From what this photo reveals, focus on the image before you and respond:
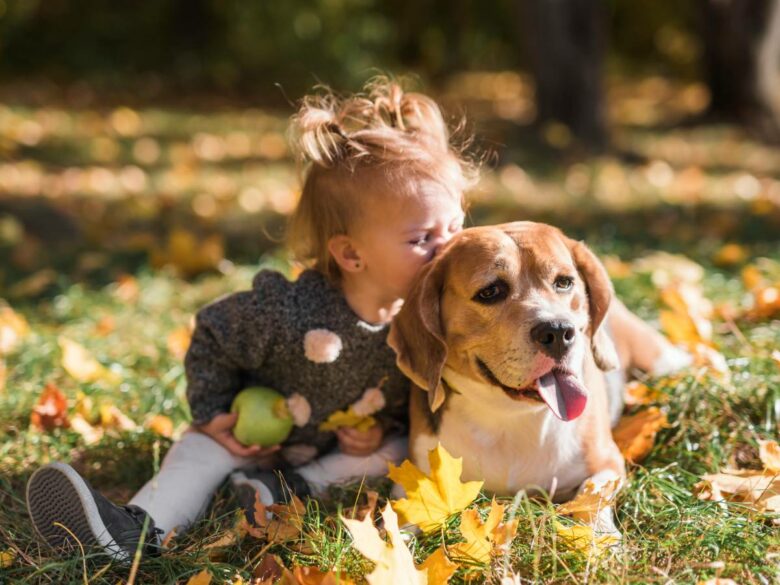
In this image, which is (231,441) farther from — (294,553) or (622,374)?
(622,374)

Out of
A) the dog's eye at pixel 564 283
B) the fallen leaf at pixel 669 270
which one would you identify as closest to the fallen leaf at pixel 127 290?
the fallen leaf at pixel 669 270

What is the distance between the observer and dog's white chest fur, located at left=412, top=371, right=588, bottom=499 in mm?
3158

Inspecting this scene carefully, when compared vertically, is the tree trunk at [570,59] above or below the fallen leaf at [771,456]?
below

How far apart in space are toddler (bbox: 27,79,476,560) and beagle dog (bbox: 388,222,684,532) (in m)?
0.35

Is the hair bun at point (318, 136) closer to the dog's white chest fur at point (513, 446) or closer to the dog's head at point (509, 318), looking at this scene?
the dog's head at point (509, 318)

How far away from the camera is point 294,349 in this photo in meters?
3.63

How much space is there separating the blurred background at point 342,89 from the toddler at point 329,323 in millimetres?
813

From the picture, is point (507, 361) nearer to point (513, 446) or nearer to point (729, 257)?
point (513, 446)

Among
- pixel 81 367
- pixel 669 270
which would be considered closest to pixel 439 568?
pixel 81 367

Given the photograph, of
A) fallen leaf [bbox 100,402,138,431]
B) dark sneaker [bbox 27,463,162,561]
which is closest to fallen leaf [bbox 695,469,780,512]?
dark sneaker [bbox 27,463,162,561]

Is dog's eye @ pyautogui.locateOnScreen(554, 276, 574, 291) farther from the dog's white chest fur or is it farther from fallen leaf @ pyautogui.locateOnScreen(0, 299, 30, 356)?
fallen leaf @ pyautogui.locateOnScreen(0, 299, 30, 356)

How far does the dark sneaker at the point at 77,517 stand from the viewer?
9.50ft

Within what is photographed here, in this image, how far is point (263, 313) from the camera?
3.62m

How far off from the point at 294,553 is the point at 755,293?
294 cm
